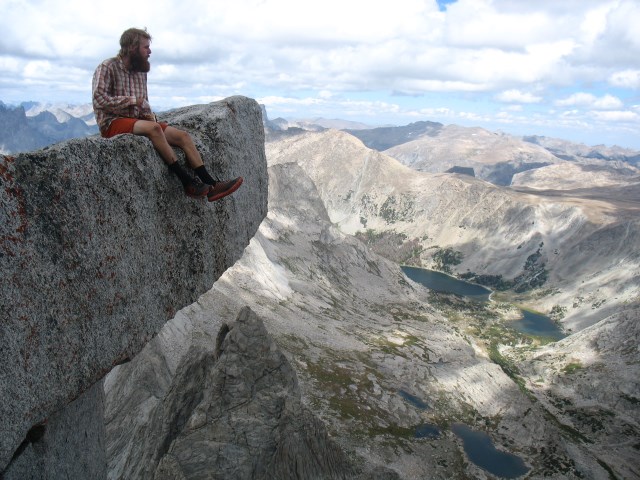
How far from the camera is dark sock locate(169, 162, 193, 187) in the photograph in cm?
1125

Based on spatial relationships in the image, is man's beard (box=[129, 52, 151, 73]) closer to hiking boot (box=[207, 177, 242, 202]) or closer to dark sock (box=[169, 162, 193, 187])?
dark sock (box=[169, 162, 193, 187])

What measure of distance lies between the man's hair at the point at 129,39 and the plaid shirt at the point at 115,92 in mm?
277

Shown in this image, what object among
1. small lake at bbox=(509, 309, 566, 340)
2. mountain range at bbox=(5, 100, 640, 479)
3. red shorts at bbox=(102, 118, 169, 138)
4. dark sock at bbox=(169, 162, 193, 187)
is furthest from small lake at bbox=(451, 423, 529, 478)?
small lake at bbox=(509, 309, 566, 340)

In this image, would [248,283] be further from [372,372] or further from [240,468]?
[240,468]

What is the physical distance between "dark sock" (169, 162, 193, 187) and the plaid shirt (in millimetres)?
1453

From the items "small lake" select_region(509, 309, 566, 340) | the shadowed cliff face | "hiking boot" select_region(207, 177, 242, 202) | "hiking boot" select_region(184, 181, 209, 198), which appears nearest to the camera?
the shadowed cliff face

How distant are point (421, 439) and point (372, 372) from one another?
15777 mm

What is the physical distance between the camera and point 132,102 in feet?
35.8

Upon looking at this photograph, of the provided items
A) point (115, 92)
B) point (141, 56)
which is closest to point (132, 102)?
point (115, 92)

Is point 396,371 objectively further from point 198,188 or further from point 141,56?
point 141,56

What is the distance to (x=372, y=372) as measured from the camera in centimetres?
7288

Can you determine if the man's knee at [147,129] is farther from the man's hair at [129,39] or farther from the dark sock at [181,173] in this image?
the man's hair at [129,39]

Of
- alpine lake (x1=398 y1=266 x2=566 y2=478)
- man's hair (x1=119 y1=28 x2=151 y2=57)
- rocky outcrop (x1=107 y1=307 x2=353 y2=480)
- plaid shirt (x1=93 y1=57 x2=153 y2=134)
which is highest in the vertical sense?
man's hair (x1=119 y1=28 x2=151 y2=57)

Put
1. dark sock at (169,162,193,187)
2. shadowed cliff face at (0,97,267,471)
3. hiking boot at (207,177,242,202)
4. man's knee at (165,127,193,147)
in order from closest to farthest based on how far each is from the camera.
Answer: shadowed cliff face at (0,97,267,471) < dark sock at (169,162,193,187) < man's knee at (165,127,193,147) < hiking boot at (207,177,242,202)
